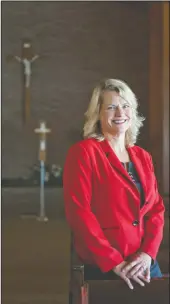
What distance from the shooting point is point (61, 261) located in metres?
3.77

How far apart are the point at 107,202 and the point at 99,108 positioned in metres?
0.25

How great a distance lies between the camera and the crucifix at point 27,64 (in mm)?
6707

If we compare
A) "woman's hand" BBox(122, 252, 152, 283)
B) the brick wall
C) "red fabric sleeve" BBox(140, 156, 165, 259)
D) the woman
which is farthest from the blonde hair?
the brick wall

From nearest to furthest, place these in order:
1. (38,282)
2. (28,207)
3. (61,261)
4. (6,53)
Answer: (38,282) < (61,261) < (28,207) < (6,53)

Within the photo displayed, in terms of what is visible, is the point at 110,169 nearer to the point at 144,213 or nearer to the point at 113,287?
the point at 144,213

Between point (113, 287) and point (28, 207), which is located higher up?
point (113, 287)

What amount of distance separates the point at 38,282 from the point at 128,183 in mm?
2191

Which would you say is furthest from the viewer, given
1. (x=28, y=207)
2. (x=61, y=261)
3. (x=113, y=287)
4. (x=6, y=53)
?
(x=6, y=53)

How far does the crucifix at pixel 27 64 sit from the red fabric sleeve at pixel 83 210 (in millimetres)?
5595

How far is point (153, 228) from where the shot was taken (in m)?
1.30

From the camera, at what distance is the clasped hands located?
48.5 inches

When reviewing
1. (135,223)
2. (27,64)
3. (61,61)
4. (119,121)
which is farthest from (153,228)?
(61,61)

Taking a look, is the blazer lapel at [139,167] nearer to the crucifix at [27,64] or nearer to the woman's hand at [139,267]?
the woman's hand at [139,267]

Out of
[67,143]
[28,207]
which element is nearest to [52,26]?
[67,143]
